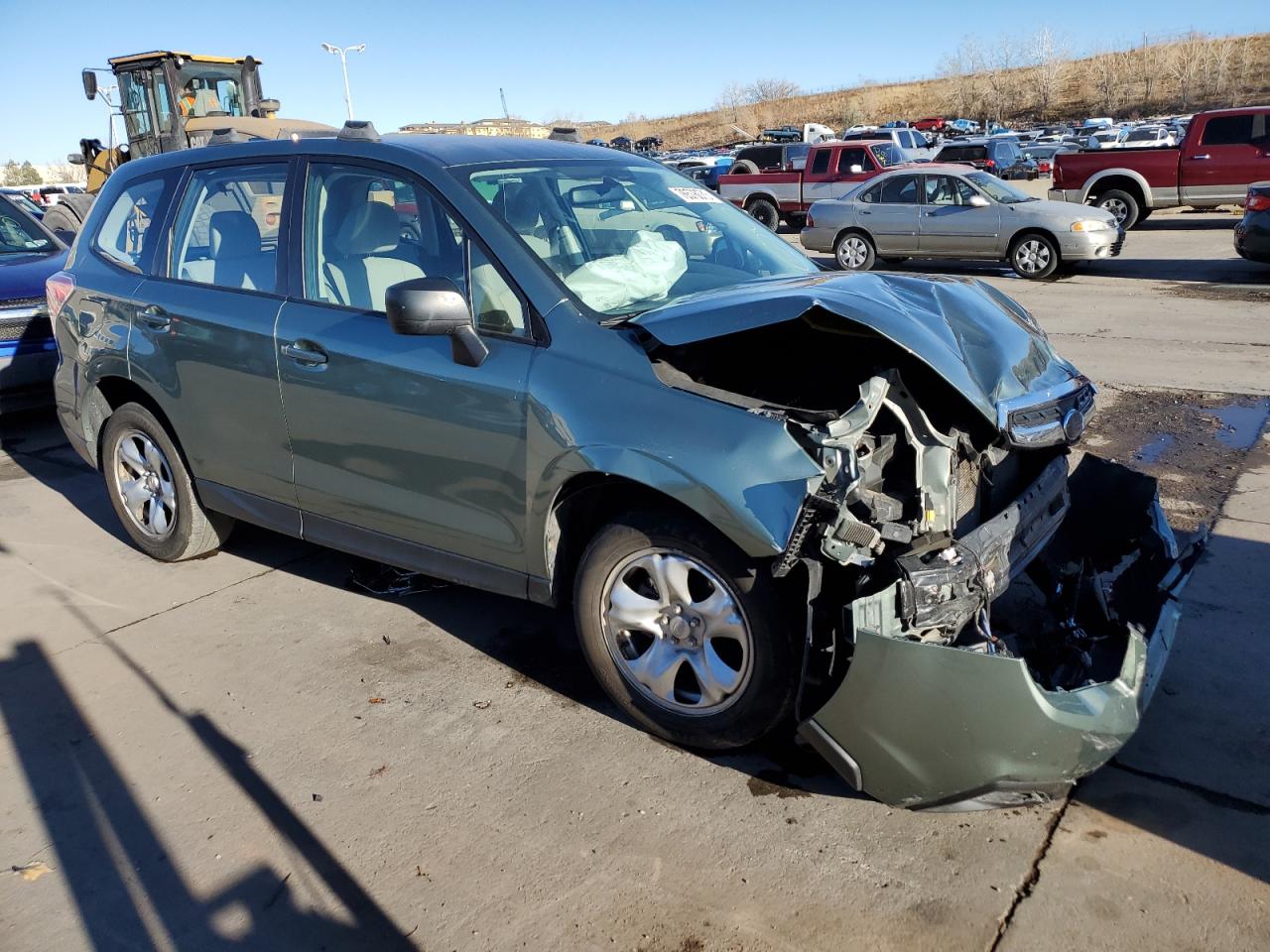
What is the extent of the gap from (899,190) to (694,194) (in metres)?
12.0

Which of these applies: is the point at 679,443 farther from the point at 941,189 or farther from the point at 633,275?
the point at 941,189

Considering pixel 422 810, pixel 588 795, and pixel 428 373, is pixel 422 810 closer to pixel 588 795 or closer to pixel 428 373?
pixel 588 795

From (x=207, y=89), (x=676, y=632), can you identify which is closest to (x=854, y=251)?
(x=207, y=89)

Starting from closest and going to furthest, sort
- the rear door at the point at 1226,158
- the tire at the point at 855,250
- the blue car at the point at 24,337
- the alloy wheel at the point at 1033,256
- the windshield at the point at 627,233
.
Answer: the windshield at the point at 627,233 < the blue car at the point at 24,337 < the alloy wheel at the point at 1033,256 < the tire at the point at 855,250 < the rear door at the point at 1226,158

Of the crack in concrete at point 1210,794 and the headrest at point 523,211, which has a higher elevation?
the headrest at point 523,211

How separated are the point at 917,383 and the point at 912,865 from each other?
1.53 meters

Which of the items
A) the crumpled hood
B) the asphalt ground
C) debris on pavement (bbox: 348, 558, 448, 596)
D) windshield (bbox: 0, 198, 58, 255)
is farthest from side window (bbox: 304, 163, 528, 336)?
windshield (bbox: 0, 198, 58, 255)

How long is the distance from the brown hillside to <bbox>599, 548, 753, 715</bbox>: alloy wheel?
66908 millimetres

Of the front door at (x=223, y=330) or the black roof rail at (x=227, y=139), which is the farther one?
the black roof rail at (x=227, y=139)

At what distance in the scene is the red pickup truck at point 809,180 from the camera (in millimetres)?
20984

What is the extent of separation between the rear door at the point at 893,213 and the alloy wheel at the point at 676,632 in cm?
1322

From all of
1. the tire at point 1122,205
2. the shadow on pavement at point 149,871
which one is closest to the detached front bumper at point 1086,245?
the tire at point 1122,205

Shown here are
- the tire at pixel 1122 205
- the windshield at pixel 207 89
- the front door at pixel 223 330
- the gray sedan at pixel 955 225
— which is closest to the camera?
the front door at pixel 223 330

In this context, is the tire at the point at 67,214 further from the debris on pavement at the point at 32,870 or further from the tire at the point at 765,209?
the tire at the point at 765,209
